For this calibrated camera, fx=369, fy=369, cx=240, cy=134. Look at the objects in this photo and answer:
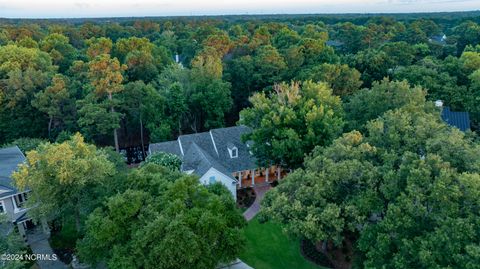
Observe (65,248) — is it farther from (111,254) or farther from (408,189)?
(408,189)

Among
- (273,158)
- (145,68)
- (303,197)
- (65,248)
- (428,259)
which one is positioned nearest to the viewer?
(428,259)

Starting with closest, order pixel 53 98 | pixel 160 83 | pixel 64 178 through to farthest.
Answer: pixel 64 178, pixel 53 98, pixel 160 83

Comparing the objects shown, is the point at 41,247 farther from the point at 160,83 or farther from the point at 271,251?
the point at 160,83

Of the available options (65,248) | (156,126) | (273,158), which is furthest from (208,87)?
(65,248)

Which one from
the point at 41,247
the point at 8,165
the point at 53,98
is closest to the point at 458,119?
the point at 41,247

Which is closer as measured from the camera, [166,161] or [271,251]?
[271,251]

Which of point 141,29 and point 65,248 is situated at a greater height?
point 141,29
